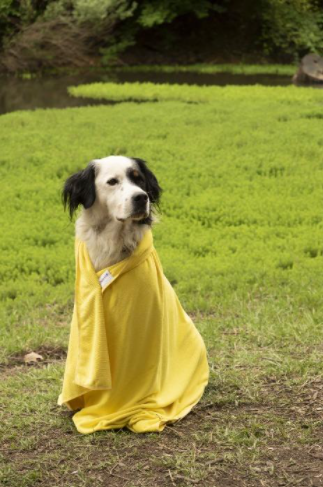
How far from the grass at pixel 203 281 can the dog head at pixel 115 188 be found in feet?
3.76

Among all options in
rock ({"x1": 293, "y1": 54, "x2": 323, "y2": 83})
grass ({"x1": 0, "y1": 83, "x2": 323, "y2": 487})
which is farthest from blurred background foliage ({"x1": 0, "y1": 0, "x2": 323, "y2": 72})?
grass ({"x1": 0, "y1": 83, "x2": 323, "y2": 487})

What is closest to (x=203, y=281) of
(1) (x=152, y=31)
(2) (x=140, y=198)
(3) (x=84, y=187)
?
(3) (x=84, y=187)

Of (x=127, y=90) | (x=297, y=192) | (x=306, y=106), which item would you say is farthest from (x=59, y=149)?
(x=127, y=90)

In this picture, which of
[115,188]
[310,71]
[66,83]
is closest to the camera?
[115,188]

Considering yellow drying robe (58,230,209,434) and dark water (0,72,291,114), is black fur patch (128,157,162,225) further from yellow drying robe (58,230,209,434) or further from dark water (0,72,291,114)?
dark water (0,72,291,114)

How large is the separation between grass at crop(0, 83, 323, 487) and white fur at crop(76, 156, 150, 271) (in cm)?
94

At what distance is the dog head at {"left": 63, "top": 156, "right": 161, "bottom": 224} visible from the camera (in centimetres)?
423

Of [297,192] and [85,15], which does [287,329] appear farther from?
[85,15]

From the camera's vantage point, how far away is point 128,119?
15.7m

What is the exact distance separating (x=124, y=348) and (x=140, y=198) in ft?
2.65

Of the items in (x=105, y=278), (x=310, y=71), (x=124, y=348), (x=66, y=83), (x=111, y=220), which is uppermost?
(x=111, y=220)

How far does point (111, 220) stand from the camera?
4.44 metres

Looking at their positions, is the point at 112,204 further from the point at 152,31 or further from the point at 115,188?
the point at 152,31

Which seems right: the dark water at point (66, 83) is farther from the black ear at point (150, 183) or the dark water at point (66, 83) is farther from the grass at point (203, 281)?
the black ear at point (150, 183)
